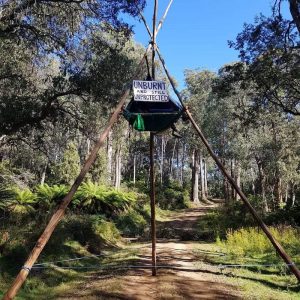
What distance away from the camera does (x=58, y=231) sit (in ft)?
38.7

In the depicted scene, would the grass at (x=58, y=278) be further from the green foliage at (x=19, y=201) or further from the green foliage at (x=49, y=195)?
the green foliage at (x=49, y=195)

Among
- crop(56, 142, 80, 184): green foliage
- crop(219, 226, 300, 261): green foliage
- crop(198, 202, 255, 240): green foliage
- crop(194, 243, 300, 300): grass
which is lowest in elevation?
crop(194, 243, 300, 300): grass

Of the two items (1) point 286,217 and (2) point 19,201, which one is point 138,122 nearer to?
(2) point 19,201

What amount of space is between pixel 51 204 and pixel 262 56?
10094 mm

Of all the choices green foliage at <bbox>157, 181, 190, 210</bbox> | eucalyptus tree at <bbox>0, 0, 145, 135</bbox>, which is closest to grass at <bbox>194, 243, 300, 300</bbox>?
eucalyptus tree at <bbox>0, 0, 145, 135</bbox>

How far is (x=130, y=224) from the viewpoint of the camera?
727 inches

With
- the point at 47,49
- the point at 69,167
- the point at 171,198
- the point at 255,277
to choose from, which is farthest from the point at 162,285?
the point at 171,198

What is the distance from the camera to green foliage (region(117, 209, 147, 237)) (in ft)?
56.8

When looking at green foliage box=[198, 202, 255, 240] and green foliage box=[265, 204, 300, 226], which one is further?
green foliage box=[265, 204, 300, 226]

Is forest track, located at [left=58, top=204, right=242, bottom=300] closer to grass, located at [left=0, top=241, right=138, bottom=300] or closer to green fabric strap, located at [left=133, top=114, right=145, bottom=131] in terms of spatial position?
grass, located at [left=0, top=241, right=138, bottom=300]

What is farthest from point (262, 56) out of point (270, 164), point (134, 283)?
point (270, 164)

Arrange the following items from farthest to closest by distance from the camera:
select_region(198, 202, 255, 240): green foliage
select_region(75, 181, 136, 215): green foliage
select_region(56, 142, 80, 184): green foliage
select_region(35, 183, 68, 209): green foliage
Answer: select_region(56, 142, 80, 184): green foliage → select_region(75, 181, 136, 215): green foliage → select_region(35, 183, 68, 209): green foliage → select_region(198, 202, 255, 240): green foliage

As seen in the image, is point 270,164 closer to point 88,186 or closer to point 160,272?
point 88,186

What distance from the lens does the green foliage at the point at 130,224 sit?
682 inches
